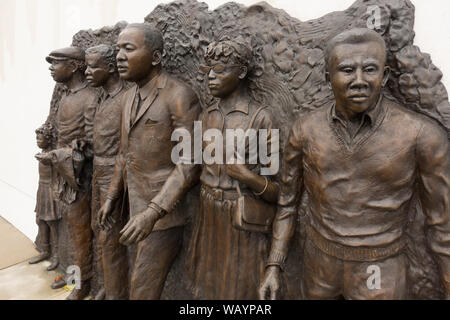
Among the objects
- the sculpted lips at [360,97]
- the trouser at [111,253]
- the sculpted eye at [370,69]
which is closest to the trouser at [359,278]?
the sculpted lips at [360,97]

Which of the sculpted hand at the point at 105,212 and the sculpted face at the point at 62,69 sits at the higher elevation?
the sculpted face at the point at 62,69

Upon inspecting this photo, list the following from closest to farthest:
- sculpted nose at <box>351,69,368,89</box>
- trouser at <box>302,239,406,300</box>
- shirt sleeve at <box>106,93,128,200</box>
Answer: sculpted nose at <box>351,69,368,89</box>
trouser at <box>302,239,406,300</box>
shirt sleeve at <box>106,93,128,200</box>

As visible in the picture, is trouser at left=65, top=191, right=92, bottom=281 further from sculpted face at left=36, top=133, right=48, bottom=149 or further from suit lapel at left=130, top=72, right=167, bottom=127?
suit lapel at left=130, top=72, right=167, bottom=127

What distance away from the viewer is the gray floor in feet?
12.4

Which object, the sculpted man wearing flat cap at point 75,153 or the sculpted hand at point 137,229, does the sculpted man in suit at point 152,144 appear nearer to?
the sculpted hand at point 137,229

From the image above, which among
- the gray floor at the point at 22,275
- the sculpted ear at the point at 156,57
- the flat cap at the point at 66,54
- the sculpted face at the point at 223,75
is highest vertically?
the flat cap at the point at 66,54

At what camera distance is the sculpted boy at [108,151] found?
2.99 meters

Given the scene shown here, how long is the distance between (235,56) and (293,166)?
0.78 metres

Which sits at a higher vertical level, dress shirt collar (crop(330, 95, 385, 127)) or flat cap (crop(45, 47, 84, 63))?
flat cap (crop(45, 47, 84, 63))

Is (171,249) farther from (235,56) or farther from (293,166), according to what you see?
(235,56)

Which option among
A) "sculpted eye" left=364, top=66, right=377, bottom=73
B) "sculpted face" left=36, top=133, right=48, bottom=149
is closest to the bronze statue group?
"sculpted eye" left=364, top=66, right=377, bottom=73

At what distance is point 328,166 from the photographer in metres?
1.97

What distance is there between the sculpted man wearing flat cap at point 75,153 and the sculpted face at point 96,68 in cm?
32

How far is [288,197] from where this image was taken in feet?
7.35
